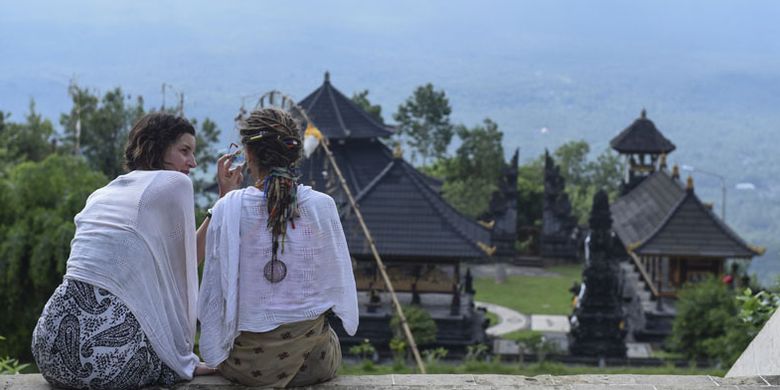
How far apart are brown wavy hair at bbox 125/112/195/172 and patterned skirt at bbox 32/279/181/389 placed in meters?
0.64

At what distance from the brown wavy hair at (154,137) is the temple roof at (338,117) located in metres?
19.2

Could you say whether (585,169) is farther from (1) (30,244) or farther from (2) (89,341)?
(2) (89,341)

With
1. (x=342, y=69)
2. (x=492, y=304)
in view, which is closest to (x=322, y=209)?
(x=492, y=304)

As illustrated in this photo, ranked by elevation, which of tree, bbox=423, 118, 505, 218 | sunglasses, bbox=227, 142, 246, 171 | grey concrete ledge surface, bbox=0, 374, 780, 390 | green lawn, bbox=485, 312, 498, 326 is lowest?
green lawn, bbox=485, 312, 498, 326

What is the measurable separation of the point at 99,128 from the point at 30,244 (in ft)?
58.7

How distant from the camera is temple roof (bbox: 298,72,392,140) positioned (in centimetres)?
2484

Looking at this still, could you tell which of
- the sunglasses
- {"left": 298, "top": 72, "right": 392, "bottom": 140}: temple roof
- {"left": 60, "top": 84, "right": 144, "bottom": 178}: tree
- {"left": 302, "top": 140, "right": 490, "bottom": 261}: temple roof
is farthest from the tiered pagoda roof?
the sunglasses

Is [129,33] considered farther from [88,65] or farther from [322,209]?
[322,209]

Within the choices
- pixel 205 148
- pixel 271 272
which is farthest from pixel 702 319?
pixel 205 148

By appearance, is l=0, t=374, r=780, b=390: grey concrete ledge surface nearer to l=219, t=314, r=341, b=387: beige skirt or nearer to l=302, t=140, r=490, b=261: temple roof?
l=219, t=314, r=341, b=387: beige skirt

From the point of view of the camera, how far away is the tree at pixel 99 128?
33.5m

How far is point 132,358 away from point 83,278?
400mm

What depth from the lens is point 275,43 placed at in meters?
192

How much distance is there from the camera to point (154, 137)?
17.3 feet
